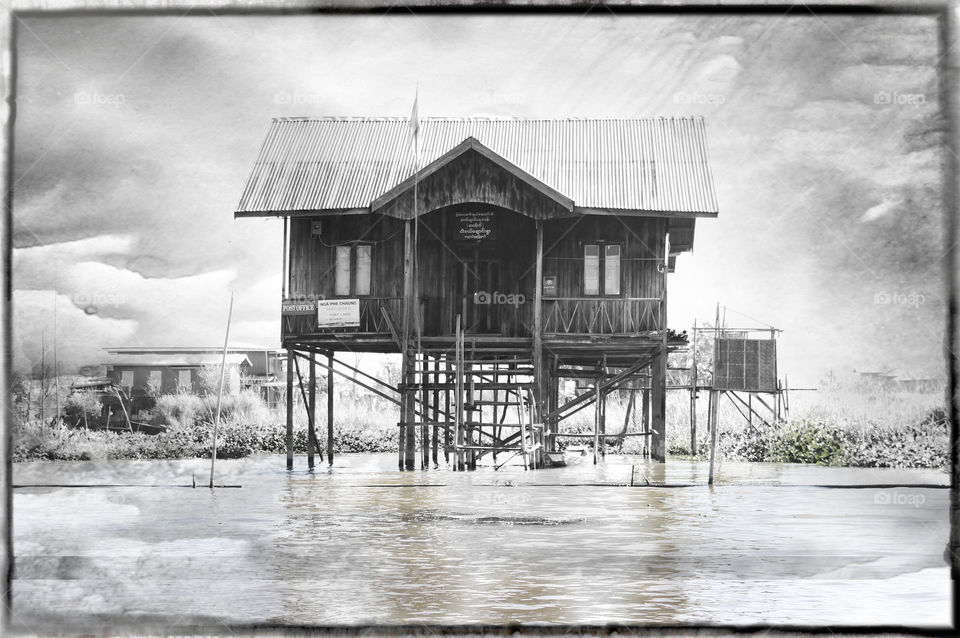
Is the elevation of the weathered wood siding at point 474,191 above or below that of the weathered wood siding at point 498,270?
above

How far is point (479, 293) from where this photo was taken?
714 inches

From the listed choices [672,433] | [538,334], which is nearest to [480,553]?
[538,334]

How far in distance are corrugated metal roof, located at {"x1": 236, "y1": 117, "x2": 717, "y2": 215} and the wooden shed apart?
0.03m

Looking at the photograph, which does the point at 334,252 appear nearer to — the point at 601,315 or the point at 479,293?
the point at 479,293

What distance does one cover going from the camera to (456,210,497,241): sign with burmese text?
1773cm

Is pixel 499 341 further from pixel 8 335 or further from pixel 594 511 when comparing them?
pixel 8 335

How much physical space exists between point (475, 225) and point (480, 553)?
9.97m

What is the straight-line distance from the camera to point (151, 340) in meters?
12.2

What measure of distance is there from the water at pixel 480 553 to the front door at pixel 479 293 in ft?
14.3

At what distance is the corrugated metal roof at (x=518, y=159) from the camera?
55.8 feet

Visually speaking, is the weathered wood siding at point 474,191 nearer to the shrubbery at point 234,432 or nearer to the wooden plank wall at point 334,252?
the wooden plank wall at point 334,252

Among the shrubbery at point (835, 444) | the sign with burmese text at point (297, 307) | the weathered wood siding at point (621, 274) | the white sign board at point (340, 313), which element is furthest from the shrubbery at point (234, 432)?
the shrubbery at point (835, 444)

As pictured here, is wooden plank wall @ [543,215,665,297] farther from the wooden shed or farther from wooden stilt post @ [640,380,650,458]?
wooden stilt post @ [640,380,650,458]

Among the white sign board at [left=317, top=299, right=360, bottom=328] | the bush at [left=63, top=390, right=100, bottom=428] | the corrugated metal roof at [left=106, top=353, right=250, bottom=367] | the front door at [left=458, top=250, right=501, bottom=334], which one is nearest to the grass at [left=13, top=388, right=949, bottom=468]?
the bush at [left=63, top=390, right=100, bottom=428]
